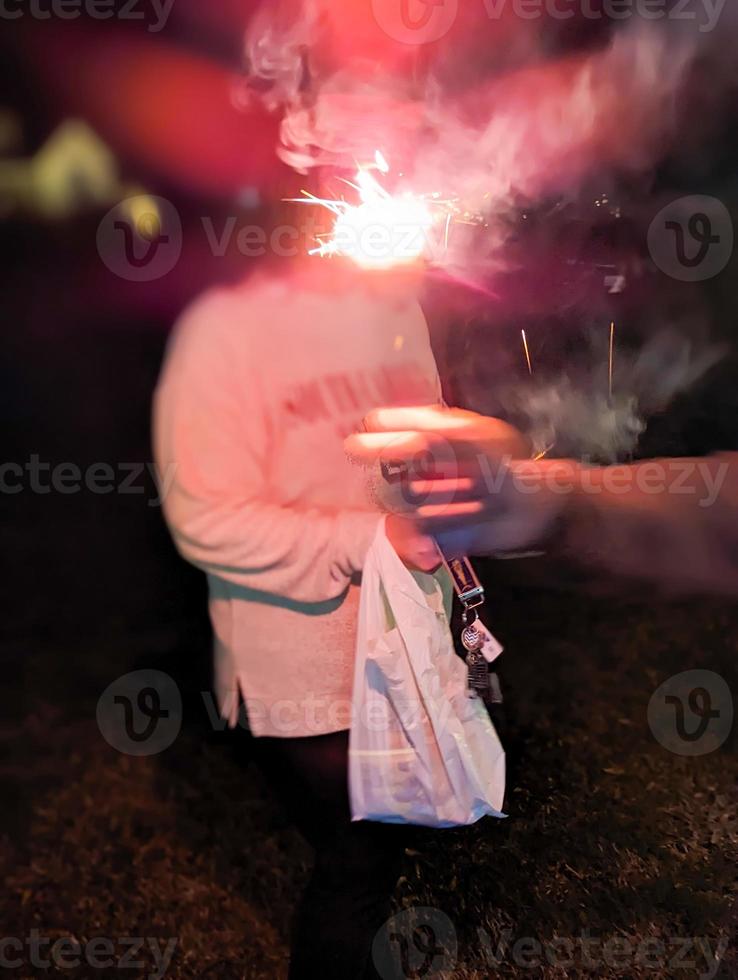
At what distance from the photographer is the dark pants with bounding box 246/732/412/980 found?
1595mm

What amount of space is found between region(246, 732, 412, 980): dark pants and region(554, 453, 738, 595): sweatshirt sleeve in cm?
62

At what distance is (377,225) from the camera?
147 cm

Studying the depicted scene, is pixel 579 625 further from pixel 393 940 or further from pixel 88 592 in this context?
pixel 88 592

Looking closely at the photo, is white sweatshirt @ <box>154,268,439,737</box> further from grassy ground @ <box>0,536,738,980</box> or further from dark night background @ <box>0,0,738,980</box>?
grassy ground @ <box>0,536,738,980</box>

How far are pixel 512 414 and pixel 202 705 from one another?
0.80m

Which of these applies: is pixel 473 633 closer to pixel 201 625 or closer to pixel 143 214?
pixel 201 625

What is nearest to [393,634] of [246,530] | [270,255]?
[246,530]

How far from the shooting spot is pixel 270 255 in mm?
1480

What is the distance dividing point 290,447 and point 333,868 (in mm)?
807

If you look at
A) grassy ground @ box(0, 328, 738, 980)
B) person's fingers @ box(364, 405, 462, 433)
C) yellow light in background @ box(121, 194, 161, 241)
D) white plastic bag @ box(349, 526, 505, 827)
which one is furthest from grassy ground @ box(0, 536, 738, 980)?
yellow light in background @ box(121, 194, 161, 241)

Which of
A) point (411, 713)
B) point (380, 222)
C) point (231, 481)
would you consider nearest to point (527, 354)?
point (380, 222)

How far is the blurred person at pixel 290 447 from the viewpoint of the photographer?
4.75 ft

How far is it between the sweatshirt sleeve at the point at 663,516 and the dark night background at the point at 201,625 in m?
0.08

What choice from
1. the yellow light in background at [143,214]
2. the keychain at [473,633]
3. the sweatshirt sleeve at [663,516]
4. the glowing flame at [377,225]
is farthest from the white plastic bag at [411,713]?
the yellow light in background at [143,214]
